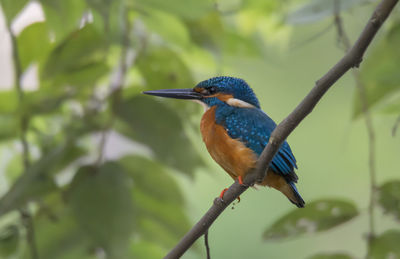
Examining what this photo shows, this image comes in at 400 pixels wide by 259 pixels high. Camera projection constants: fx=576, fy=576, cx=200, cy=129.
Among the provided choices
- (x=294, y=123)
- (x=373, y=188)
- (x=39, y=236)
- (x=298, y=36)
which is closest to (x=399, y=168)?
(x=298, y=36)

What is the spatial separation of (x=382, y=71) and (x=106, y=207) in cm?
62

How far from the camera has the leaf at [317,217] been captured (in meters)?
1.13

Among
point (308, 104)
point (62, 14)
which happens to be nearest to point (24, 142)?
point (62, 14)

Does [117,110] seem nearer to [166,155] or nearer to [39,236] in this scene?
[166,155]

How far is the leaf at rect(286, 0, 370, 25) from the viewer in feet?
3.83

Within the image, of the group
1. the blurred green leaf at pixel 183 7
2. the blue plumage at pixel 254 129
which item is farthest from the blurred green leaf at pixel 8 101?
the blue plumage at pixel 254 129

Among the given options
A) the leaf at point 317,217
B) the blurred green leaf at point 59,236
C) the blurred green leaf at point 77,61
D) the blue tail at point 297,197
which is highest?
the blurred green leaf at point 77,61

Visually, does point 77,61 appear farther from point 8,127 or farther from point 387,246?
point 387,246

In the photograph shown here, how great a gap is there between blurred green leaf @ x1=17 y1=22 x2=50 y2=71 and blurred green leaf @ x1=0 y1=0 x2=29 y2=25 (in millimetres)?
331

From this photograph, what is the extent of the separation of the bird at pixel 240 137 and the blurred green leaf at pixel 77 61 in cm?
33

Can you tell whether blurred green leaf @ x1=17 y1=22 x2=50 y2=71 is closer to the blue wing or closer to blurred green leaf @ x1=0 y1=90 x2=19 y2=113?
blurred green leaf @ x1=0 y1=90 x2=19 y2=113

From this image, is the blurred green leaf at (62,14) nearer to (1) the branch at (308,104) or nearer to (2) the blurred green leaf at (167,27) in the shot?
(2) the blurred green leaf at (167,27)

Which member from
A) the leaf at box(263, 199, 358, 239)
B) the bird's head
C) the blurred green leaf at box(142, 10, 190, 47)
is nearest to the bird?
the bird's head

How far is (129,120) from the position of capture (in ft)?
4.31
